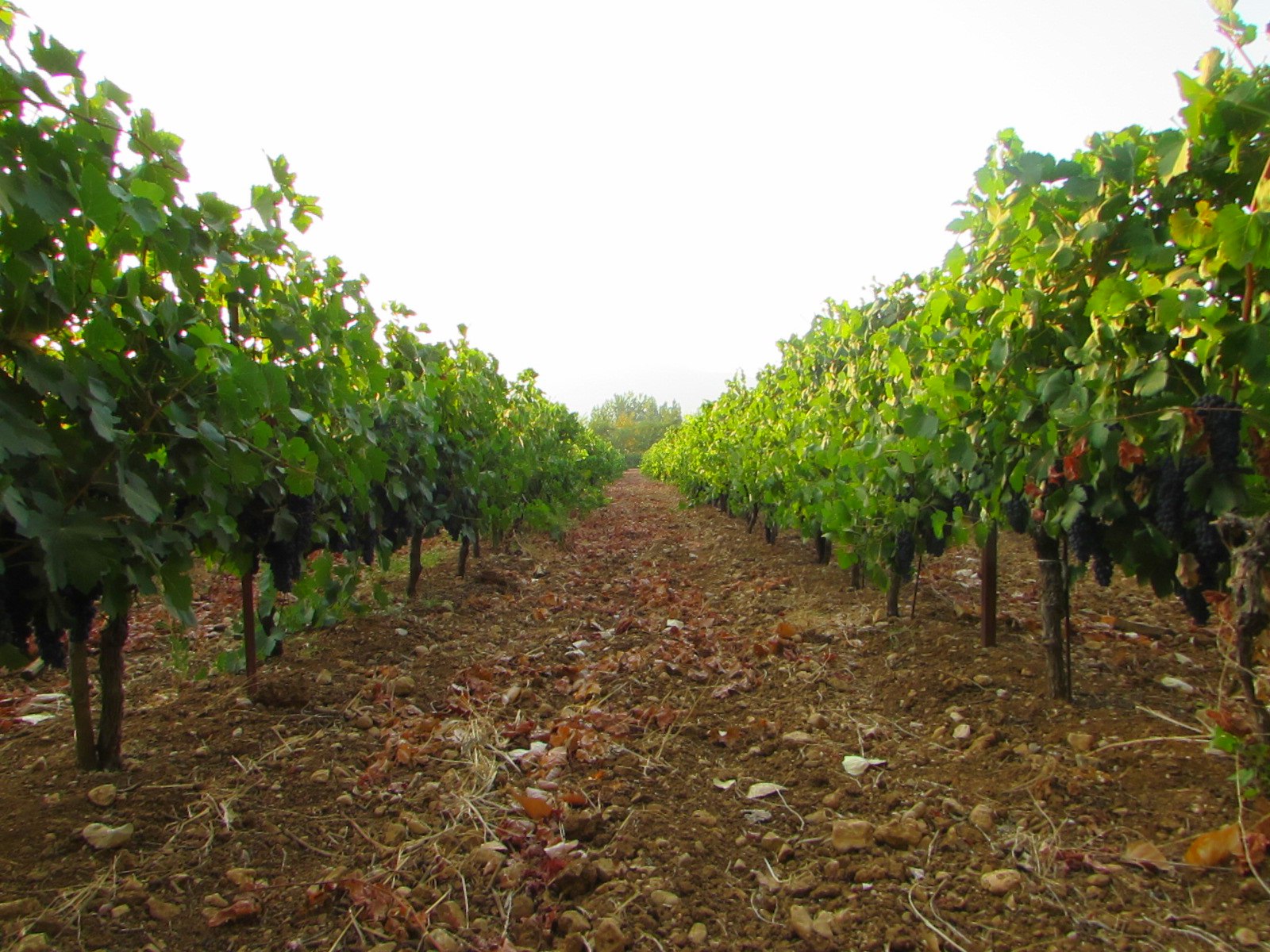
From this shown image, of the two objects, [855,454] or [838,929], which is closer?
[838,929]

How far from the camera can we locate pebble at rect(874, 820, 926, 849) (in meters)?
2.39

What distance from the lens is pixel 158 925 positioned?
2.01m

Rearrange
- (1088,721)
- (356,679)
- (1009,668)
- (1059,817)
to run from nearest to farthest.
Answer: (1059,817) → (1088,721) → (1009,668) → (356,679)

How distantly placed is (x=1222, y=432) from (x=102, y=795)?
3.54m

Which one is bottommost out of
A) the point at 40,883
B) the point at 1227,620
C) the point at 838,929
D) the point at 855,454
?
the point at 838,929

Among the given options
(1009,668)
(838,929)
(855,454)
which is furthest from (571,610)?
(838,929)

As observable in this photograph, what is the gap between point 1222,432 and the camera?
6.86ft

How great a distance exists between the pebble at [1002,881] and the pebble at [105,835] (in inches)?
99.2

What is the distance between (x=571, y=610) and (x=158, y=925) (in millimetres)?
4227

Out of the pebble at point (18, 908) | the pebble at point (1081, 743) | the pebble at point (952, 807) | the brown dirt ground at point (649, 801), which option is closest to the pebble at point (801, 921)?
the brown dirt ground at point (649, 801)

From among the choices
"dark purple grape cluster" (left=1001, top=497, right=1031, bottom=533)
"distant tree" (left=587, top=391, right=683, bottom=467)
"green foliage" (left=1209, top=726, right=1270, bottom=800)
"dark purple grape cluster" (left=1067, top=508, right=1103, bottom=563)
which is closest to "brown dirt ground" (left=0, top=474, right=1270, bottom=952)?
"green foliage" (left=1209, top=726, right=1270, bottom=800)

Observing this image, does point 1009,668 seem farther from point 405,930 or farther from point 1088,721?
point 405,930

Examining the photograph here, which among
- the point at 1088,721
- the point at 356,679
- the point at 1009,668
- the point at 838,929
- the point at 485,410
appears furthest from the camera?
the point at 485,410

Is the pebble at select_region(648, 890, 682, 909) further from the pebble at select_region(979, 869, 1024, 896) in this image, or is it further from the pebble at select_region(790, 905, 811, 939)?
the pebble at select_region(979, 869, 1024, 896)
